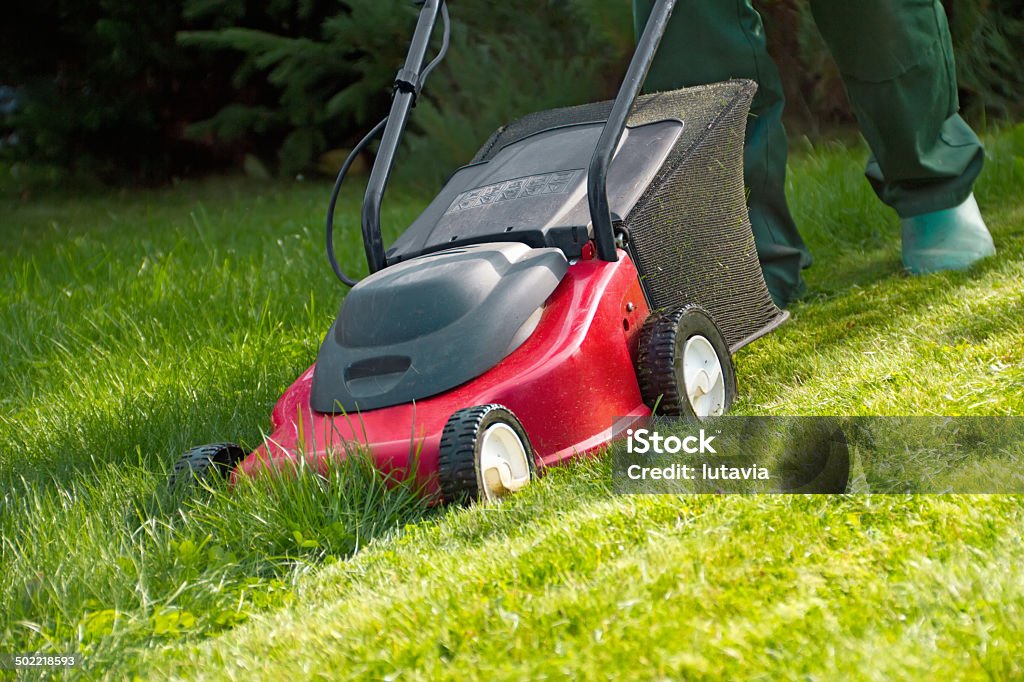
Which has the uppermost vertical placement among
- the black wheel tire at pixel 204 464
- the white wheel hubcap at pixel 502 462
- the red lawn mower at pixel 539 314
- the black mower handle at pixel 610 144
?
the black mower handle at pixel 610 144

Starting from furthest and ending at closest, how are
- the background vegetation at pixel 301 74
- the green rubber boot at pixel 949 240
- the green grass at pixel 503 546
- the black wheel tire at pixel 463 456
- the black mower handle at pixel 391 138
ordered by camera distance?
the background vegetation at pixel 301 74
the green rubber boot at pixel 949 240
the black mower handle at pixel 391 138
the black wheel tire at pixel 463 456
the green grass at pixel 503 546

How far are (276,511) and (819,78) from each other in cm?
443

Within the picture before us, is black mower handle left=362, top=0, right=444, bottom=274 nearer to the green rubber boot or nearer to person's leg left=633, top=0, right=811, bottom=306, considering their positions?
person's leg left=633, top=0, right=811, bottom=306

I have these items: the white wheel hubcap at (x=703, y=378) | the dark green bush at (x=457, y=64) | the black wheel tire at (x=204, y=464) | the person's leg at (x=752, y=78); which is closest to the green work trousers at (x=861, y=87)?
the person's leg at (x=752, y=78)

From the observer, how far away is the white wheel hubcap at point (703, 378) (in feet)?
6.35

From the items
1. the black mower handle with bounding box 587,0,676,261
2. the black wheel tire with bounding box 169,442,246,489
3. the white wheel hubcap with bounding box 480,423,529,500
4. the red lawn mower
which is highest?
the black mower handle with bounding box 587,0,676,261


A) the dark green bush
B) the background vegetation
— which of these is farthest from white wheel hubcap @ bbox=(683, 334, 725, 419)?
the dark green bush

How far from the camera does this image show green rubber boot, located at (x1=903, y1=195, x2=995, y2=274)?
Answer: 2.80 metres

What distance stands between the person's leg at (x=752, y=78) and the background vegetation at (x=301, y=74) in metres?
2.33

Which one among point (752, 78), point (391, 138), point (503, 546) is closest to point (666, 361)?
point (503, 546)

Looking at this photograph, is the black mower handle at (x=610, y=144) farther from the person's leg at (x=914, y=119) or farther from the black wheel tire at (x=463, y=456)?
the person's leg at (x=914, y=119)

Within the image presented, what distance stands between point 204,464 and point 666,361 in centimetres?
75

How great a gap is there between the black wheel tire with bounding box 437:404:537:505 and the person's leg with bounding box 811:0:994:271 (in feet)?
4.99

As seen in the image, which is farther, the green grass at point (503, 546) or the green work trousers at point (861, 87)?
the green work trousers at point (861, 87)
